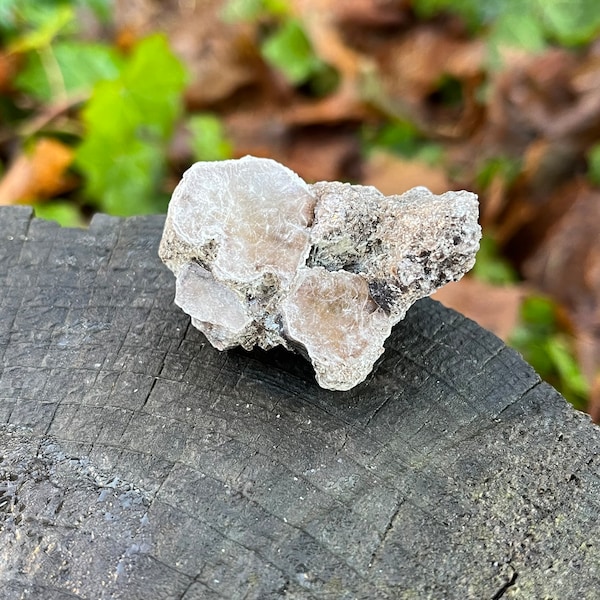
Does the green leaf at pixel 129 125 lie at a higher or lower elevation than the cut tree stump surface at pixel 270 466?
lower

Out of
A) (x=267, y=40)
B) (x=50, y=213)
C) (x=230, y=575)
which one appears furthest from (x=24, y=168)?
(x=230, y=575)

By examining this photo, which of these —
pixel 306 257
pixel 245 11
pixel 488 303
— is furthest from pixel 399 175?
pixel 306 257

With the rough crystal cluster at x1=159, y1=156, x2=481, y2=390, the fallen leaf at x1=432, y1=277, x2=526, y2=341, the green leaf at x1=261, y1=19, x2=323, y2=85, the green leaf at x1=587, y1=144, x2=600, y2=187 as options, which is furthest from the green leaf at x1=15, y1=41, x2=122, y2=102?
the green leaf at x1=587, y1=144, x2=600, y2=187

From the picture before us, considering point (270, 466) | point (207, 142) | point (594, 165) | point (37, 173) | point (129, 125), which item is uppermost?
point (270, 466)

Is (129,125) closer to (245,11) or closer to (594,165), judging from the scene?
(245,11)

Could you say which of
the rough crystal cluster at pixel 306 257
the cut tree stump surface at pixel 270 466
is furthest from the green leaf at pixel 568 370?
the rough crystal cluster at pixel 306 257

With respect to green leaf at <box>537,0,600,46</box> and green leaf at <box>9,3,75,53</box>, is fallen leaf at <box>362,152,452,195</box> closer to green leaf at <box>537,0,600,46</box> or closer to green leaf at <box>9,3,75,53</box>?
green leaf at <box>537,0,600,46</box>

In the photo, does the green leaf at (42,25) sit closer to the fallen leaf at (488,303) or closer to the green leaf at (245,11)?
the green leaf at (245,11)
